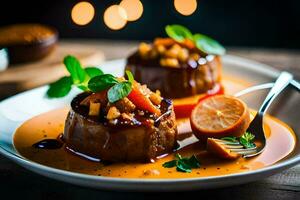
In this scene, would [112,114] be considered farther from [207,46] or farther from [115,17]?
[115,17]

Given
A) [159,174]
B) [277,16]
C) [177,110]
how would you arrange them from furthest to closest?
[277,16] < [177,110] < [159,174]

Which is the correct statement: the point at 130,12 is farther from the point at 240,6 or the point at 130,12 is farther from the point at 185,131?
the point at 185,131

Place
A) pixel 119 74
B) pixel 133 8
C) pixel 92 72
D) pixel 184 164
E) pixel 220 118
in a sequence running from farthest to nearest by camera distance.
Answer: pixel 133 8 < pixel 119 74 < pixel 92 72 < pixel 220 118 < pixel 184 164

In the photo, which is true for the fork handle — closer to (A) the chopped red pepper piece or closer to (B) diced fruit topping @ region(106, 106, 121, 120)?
(A) the chopped red pepper piece

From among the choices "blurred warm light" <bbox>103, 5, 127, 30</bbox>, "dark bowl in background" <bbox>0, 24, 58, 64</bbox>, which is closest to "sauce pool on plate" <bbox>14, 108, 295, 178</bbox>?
"dark bowl in background" <bbox>0, 24, 58, 64</bbox>

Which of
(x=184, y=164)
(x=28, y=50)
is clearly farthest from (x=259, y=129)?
(x=28, y=50)

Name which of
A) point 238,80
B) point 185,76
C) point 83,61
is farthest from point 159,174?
point 83,61
